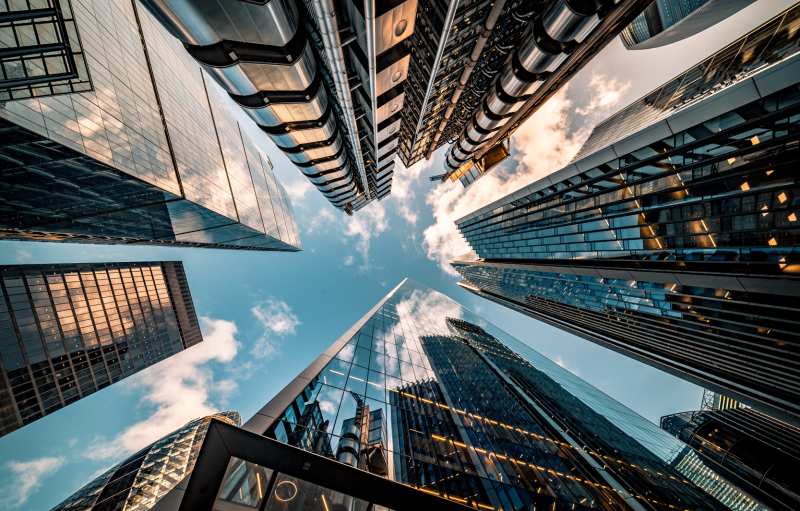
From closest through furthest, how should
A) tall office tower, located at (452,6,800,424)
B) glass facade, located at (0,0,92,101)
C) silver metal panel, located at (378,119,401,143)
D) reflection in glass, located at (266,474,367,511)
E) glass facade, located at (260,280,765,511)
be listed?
reflection in glass, located at (266,474,367,511) → glass facade, located at (260,280,765,511) → glass facade, located at (0,0,92,101) → tall office tower, located at (452,6,800,424) → silver metal panel, located at (378,119,401,143)

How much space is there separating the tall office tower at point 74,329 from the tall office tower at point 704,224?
273 ft

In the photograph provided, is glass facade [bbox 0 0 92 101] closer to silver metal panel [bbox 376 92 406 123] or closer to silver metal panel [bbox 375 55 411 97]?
silver metal panel [bbox 375 55 411 97]

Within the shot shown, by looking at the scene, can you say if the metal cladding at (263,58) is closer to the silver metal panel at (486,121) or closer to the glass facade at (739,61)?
the silver metal panel at (486,121)

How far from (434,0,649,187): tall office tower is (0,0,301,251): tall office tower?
65.0 ft

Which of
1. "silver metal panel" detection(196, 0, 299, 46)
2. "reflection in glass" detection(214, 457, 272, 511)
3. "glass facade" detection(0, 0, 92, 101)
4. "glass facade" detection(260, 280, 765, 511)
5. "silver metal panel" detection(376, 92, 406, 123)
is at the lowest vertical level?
"glass facade" detection(260, 280, 765, 511)

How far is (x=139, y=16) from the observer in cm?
Answer: 1566

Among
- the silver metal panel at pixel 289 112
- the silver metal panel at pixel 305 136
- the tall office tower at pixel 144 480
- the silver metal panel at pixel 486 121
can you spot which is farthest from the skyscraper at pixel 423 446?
the tall office tower at pixel 144 480

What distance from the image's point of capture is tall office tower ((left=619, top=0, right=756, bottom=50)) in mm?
28094

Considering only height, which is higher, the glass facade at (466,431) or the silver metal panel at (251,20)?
the silver metal panel at (251,20)

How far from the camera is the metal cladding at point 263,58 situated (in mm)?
7891

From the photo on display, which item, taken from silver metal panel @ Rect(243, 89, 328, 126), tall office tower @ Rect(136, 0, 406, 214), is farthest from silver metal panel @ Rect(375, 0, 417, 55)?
silver metal panel @ Rect(243, 89, 328, 126)

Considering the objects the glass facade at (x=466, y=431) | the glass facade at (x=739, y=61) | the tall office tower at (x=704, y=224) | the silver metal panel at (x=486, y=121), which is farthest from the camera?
the silver metal panel at (x=486, y=121)

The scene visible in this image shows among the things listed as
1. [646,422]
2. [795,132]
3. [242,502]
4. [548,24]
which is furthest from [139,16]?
[646,422]

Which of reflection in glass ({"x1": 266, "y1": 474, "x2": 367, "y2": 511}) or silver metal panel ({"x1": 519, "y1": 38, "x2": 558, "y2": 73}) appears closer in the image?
reflection in glass ({"x1": 266, "y1": 474, "x2": 367, "y2": 511})
